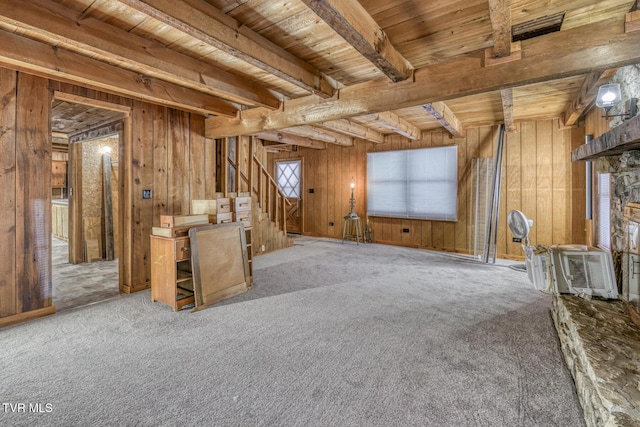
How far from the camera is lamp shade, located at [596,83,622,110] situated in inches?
102

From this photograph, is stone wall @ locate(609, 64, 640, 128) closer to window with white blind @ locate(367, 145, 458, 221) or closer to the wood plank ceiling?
the wood plank ceiling

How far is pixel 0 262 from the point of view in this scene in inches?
104

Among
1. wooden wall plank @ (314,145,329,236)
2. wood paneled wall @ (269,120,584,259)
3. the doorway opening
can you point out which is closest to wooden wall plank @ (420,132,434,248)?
wood paneled wall @ (269,120,584,259)

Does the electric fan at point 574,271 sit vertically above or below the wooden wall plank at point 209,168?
below

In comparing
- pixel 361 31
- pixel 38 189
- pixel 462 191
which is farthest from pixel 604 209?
pixel 38 189

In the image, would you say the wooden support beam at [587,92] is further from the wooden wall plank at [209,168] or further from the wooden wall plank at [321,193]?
the wooden wall plank at [321,193]

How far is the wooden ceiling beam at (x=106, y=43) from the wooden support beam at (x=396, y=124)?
194 cm

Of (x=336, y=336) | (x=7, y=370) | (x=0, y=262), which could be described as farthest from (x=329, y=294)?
(x=0, y=262)

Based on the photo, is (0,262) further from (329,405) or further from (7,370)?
(329,405)

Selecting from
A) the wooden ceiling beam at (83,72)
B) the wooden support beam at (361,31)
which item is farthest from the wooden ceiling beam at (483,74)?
the wooden ceiling beam at (83,72)

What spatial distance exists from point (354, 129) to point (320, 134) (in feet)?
2.54

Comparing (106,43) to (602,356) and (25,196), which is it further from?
(602,356)

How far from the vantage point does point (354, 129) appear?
208 inches

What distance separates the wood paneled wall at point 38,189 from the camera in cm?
264
